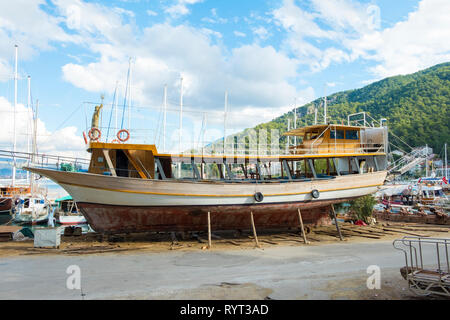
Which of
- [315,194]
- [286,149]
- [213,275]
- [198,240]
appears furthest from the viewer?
[286,149]

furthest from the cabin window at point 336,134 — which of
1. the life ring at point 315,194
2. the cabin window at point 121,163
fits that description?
the cabin window at point 121,163

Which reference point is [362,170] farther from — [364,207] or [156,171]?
[156,171]

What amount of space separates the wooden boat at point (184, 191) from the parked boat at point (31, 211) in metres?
19.7

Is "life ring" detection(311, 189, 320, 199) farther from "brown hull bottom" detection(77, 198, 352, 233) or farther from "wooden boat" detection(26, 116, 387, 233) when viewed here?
"brown hull bottom" detection(77, 198, 352, 233)

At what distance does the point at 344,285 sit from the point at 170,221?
8.90m

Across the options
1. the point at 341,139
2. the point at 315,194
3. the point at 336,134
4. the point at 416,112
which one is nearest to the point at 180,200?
the point at 315,194

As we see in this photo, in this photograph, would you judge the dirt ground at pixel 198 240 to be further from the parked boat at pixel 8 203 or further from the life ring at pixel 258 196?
the parked boat at pixel 8 203

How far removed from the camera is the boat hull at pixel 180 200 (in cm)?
1335

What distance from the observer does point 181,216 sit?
14422 mm

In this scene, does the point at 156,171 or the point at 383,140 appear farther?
the point at 383,140

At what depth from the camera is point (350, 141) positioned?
1870 cm

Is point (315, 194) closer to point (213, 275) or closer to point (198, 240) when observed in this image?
point (198, 240)

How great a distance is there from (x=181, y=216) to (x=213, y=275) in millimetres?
5842
